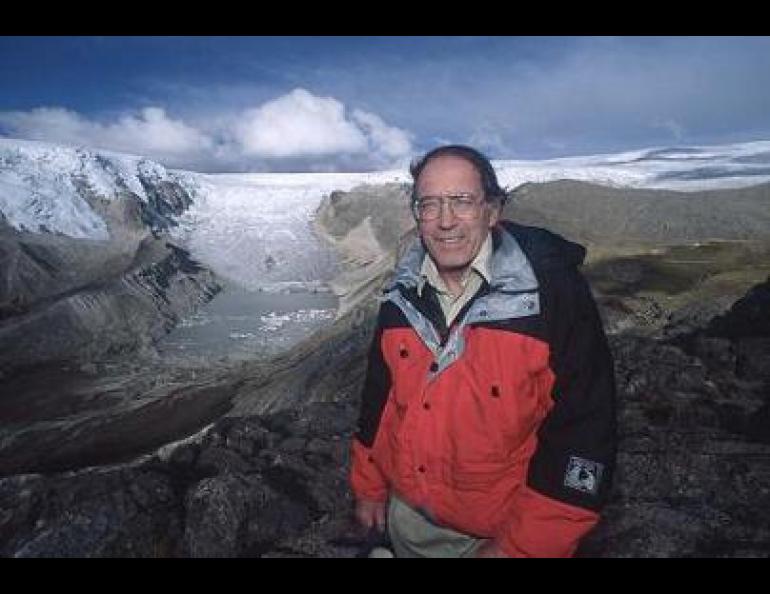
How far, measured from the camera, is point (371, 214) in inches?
4422

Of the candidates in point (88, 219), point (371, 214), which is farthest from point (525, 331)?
point (371, 214)

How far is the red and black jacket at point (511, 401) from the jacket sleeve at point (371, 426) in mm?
168

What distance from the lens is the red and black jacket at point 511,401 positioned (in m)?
3.66

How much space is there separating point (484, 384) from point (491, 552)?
91cm

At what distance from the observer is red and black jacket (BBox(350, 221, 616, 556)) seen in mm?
3656

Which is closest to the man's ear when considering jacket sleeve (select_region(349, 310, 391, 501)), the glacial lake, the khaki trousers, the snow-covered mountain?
jacket sleeve (select_region(349, 310, 391, 501))

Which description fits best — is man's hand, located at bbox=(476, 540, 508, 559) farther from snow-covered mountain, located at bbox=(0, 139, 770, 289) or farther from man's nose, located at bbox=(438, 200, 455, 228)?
snow-covered mountain, located at bbox=(0, 139, 770, 289)

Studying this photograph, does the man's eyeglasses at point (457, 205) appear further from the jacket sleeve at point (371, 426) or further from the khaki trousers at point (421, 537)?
the khaki trousers at point (421, 537)

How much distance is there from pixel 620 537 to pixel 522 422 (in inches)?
79.7

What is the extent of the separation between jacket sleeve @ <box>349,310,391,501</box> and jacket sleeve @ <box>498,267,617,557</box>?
3.53 feet

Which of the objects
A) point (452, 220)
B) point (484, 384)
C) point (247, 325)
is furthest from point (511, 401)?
point (247, 325)

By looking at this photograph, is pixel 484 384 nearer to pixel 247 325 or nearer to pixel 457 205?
pixel 457 205

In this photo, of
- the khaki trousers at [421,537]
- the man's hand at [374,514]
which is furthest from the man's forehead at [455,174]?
the man's hand at [374,514]

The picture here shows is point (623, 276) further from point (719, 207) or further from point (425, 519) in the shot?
point (719, 207)
